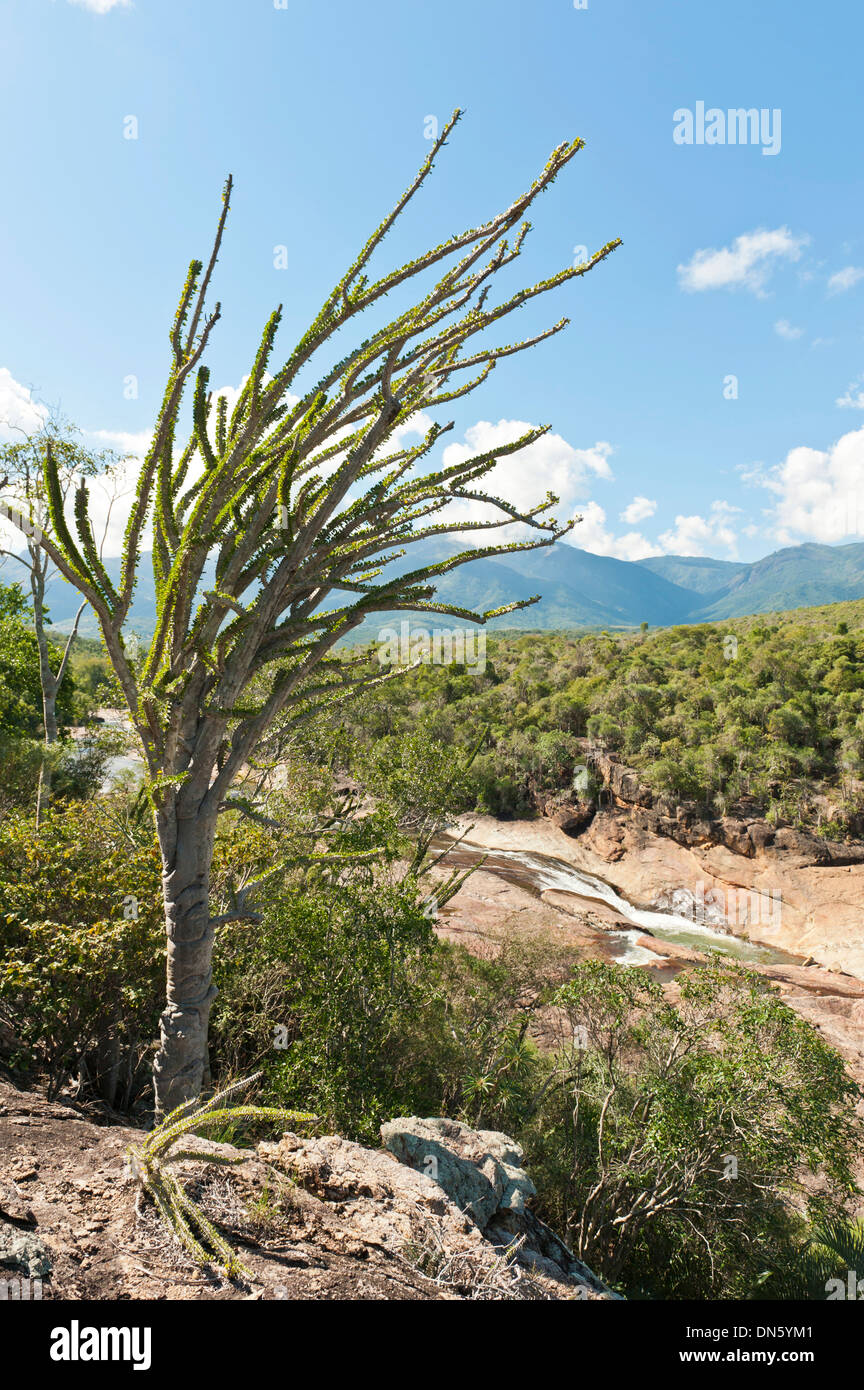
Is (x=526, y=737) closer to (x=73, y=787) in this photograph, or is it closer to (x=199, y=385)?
(x=73, y=787)

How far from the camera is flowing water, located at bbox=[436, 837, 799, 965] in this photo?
2173 cm

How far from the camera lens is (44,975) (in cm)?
625

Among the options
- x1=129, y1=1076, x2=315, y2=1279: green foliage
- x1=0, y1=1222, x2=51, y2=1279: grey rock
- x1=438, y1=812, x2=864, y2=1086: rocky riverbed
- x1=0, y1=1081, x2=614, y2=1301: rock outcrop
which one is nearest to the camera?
x1=0, y1=1222, x2=51, y2=1279: grey rock

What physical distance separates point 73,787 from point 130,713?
64.5 feet

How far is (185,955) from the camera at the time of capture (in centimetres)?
455

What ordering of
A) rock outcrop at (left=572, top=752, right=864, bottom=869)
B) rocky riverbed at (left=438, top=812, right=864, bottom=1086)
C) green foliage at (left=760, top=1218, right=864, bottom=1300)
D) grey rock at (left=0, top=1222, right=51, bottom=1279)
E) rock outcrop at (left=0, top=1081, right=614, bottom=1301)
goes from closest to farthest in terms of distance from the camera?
grey rock at (left=0, top=1222, right=51, bottom=1279) → rock outcrop at (left=0, top=1081, right=614, bottom=1301) → green foliage at (left=760, top=1218, right=864, bottom=1300) → rocky riverbed at (left=438, top=812, right=864, bottom=1086) → rock outcrop at (left=572, top=752, right=864, bottom=869)

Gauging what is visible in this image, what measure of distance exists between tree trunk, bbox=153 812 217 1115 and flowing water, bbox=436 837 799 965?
51.3 ft

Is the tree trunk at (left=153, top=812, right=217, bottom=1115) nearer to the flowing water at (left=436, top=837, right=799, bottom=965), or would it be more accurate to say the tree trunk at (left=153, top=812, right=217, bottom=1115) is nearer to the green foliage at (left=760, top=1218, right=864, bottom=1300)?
the green foliage at (left=760, top=1218, right=864, bottom=1300)

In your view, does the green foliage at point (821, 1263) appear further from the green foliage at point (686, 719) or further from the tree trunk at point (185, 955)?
the green foliage at point (686, 719)

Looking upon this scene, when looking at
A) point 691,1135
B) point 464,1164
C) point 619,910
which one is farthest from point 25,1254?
point 619,910

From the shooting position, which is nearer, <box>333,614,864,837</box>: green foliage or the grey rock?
the grey rock

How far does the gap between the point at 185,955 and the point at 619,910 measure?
24242 millimetres

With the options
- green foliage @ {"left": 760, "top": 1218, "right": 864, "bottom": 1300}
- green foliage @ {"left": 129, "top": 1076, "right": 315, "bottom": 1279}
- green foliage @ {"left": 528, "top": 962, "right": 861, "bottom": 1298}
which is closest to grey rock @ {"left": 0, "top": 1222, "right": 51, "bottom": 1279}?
green foliage @ {"left": 129, "top": 1076, "right": 315, "bottom": 1279}
